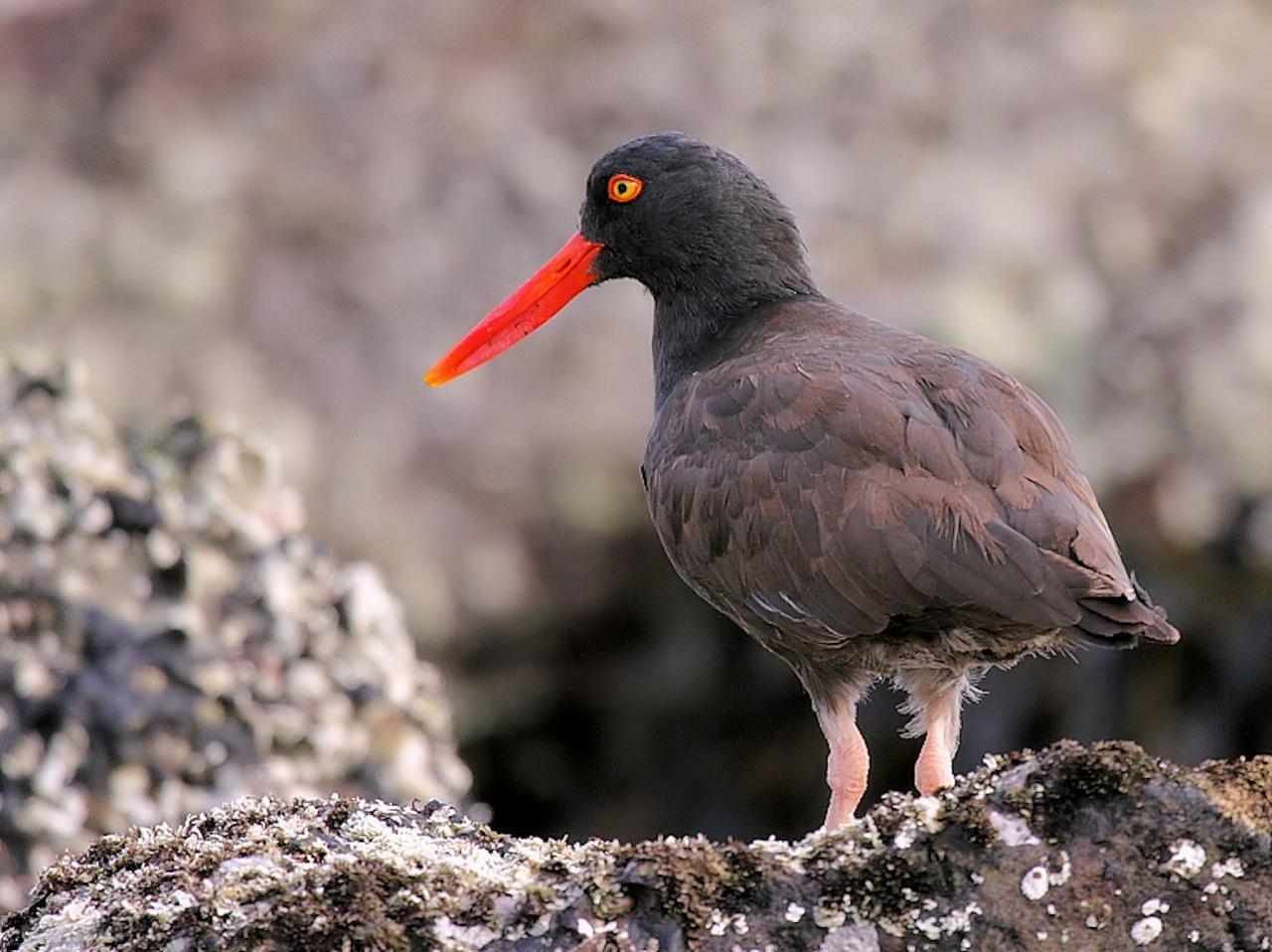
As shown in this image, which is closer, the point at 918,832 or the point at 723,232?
the point at 918,832

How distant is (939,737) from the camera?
4.40 m

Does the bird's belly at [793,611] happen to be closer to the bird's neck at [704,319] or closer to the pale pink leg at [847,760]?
the pale pink leg at [847,760]

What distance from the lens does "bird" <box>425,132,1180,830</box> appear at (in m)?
3.78

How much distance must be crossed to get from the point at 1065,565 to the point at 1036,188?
3.63 m

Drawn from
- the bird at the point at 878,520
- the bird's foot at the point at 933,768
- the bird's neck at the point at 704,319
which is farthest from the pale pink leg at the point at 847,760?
the bird's neck at the point at 704,319

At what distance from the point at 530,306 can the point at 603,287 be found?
1.21m

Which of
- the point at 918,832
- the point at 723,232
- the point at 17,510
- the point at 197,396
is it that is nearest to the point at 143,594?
the point at 17,510

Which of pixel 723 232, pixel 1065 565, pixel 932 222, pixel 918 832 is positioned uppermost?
pixel 932 222

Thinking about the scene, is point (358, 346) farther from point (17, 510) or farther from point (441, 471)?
point (17, 510)

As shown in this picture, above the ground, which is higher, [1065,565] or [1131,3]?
[1131,3]

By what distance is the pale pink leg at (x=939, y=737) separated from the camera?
433cm

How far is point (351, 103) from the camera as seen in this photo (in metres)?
6.90

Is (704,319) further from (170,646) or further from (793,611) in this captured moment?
(170,646)

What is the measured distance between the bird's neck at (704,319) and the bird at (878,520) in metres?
0.09
